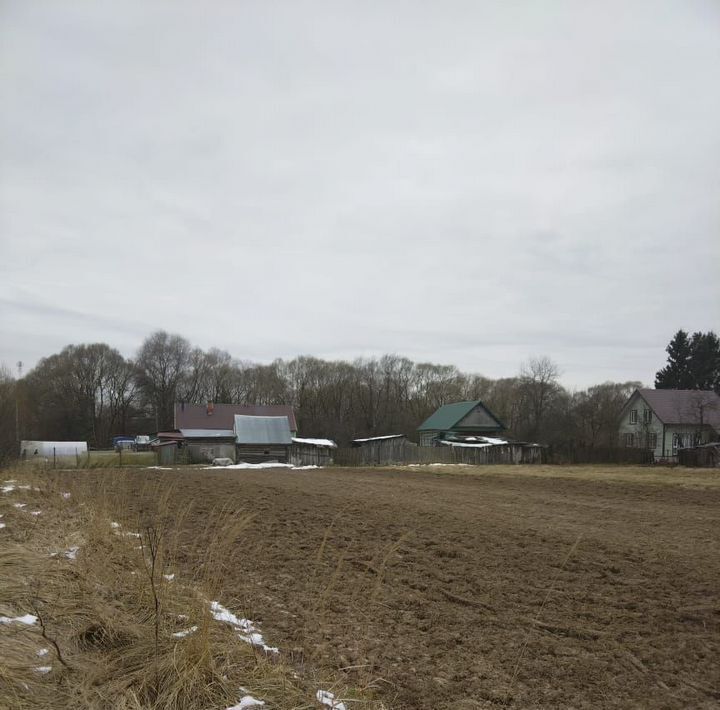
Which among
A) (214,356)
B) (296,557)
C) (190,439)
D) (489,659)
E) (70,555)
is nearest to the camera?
(489,659)

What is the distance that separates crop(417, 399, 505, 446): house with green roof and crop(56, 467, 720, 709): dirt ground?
1912 inches

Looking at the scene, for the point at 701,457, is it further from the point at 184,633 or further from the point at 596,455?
the point at 184,633

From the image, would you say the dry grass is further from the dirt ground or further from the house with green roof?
the house with green roof

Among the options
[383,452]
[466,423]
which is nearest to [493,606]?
[383,452]

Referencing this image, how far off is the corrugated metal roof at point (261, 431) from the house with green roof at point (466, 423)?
15.3m

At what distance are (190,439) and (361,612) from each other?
46248 mm

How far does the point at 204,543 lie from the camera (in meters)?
8.29

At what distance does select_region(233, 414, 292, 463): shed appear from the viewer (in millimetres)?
48766

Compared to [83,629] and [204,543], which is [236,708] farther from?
[204,543]

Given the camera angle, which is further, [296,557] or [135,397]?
[135,397]

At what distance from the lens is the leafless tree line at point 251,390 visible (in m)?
77.5

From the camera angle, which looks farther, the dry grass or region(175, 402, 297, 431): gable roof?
region(175, 402, 297, 431): gable roof

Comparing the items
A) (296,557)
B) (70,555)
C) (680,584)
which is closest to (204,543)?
(296,557)

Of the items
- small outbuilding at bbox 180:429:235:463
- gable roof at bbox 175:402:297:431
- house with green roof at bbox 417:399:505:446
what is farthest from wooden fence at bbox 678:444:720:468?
gable roof at bbox 175:402:297:431
